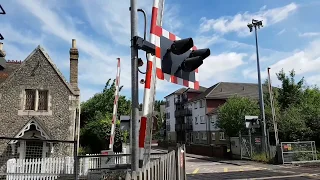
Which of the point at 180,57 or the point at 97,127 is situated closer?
the point at 180,57

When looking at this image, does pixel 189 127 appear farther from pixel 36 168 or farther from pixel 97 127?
pixel 36 168

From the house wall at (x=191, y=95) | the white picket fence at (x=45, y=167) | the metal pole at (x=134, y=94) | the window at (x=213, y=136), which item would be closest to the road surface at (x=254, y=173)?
the white picket fence at (x=45, y=167)

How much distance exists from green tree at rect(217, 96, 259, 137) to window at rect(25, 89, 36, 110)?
19.0 metres

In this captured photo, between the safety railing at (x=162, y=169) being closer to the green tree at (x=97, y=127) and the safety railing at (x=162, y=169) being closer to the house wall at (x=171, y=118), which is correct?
the green tree at (x=97, y=127)

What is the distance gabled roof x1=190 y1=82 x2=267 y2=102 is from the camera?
51044 mm

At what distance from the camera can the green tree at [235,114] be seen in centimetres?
2938

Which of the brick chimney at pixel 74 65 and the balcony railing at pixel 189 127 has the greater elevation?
the brick chimney at pixel 74 65

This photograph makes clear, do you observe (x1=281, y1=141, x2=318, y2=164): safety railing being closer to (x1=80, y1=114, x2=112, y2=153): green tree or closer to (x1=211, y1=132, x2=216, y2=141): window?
(x1=80, y1=114, x2=112, y2=153): green tree

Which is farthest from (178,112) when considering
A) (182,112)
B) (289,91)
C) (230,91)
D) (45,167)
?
(45,167)

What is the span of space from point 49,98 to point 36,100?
0.82 metres

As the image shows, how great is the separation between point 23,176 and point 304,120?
2114 centimetres

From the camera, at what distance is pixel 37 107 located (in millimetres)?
18625

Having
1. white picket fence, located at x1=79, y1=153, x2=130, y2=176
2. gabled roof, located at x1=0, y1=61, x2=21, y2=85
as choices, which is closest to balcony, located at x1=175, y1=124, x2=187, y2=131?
gabled roof, located at x1=0, y1=61, x2=21, y2=85

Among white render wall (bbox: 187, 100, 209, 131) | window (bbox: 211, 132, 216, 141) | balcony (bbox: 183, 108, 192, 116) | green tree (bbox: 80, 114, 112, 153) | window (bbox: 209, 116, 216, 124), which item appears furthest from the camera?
balcony (bbox: 183, 108, 192, 116)
